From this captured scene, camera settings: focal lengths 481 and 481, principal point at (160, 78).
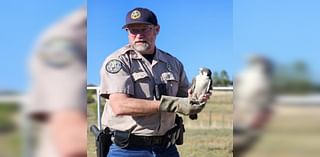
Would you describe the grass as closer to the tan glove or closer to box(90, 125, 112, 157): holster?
the tan glove

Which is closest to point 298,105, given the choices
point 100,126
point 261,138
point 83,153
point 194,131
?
point 261,138

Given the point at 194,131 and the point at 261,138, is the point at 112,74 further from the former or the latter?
the point at 194,131

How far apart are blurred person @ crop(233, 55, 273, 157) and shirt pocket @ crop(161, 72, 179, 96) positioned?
35 centimetres

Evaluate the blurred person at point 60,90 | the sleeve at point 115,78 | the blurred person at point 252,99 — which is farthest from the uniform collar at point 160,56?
the blurred person at point 60,90

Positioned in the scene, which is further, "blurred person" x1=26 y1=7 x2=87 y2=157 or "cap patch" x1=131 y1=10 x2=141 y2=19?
"cap patch" x1=131 y1=10 x2=141 y2=19

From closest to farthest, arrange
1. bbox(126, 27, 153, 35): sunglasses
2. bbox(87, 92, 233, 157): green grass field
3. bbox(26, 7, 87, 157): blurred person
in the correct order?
bbox(26, 7, 87, 157): blurred person
bbox(126, 27, 153, 35): sunglasses
bbox(87, 92, 233, 157): green grass field

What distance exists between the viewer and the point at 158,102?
148 centimetres

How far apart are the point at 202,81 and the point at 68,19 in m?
0.58

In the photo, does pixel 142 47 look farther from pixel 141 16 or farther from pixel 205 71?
pixel 205 71

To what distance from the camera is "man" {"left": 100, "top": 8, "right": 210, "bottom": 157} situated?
150cm

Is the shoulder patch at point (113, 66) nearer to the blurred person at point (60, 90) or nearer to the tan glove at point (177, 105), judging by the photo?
Result: the tan glove at point (177, 105)

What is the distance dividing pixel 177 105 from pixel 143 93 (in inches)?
4.5

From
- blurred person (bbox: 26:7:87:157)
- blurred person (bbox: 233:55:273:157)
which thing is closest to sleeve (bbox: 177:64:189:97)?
blurred person (bbox: 233:55:273:157)

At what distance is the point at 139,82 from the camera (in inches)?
59.7
